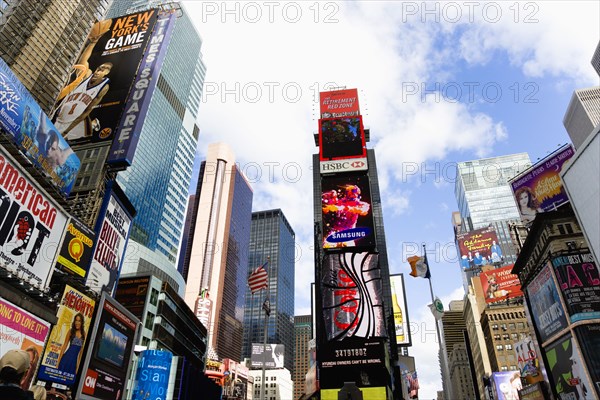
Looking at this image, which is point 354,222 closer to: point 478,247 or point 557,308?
point 557,308

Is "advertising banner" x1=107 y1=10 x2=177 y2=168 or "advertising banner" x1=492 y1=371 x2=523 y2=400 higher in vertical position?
"advertising banner" x1=107 y1=10 x2=177 y2=168

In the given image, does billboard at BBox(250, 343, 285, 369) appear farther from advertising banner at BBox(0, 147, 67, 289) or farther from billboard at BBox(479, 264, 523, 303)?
billboard at BBox(479, 264, 523, 303)

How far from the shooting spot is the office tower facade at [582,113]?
476 feet

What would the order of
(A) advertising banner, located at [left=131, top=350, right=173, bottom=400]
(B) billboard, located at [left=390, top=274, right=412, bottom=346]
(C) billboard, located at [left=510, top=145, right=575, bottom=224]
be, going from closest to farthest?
(C) billboard, located at [left=510, top=145, right=575, bottom=224]
(A) advertising banner, located at [left=131, top=350, right=173, bottom=400]
(B) billboard, located at [left=390, top=274, right=412, bottom=346]

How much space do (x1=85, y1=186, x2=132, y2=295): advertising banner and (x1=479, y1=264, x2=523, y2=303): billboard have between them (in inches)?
3201

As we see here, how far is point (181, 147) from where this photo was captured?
142 metres

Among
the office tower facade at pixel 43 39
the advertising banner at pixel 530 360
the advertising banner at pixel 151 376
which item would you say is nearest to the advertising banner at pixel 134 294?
the advertising banner at pixel 151 376

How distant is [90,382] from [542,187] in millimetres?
55961

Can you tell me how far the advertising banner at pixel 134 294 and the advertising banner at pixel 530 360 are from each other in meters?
58.2

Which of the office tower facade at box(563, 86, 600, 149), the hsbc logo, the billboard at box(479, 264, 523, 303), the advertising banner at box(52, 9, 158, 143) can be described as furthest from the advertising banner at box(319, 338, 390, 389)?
the office tower facade at box(563, 86, 600, 149)

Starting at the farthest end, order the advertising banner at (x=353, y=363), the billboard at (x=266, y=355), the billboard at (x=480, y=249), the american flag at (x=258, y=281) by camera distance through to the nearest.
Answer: the billboard at (x=480, y=249), the advertising banner at (x=353, y=363), the american flag at (x=258, y=281), the billboard at (x=266, y=355)

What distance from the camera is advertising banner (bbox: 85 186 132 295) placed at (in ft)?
116

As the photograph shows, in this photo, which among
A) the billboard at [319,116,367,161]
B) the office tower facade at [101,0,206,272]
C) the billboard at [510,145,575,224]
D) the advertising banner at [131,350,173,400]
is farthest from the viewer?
the office tower facade at [101,0,206,272]

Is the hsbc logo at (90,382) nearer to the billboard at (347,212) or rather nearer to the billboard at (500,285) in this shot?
the billboard at (347,212)
